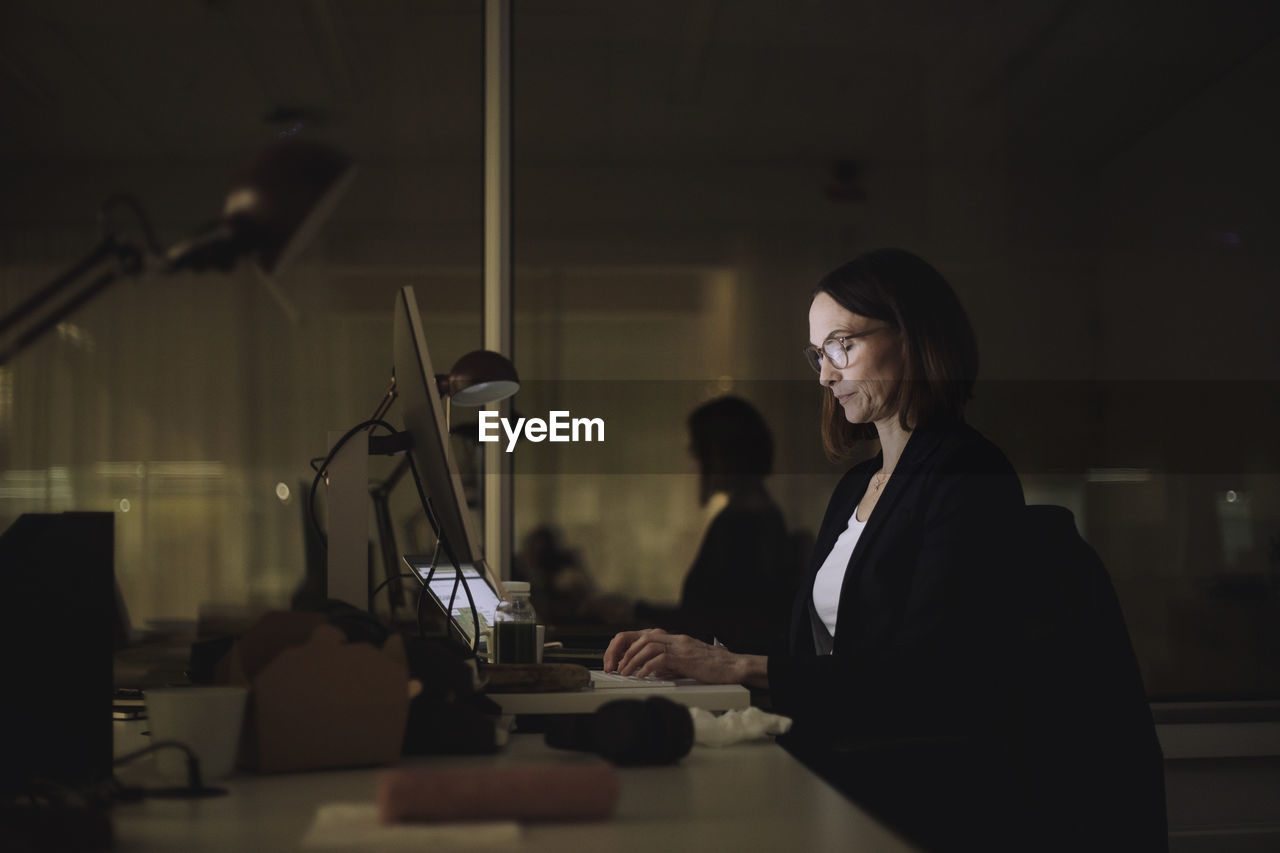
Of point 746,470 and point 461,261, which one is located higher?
point 461,261

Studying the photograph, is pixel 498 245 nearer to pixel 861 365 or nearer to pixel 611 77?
pixel 611 77

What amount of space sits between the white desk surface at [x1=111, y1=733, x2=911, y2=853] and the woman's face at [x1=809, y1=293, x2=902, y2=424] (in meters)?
1.04

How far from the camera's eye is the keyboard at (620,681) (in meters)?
1.52

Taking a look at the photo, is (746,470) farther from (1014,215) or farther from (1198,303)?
(1198,303)

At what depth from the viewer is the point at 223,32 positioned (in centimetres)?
309

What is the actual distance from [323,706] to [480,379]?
0.92 metres

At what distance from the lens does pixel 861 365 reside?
80.0 inches

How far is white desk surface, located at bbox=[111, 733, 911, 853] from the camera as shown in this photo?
816 millimetres

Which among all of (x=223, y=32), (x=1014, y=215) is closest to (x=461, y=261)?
(x=223, y=32)

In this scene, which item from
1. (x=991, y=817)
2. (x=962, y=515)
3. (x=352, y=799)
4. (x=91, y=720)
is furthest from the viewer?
(x=962, y=515)

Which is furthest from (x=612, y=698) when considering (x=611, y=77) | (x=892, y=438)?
(x=611, y=77)

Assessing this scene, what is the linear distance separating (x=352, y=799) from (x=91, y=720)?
33 cm

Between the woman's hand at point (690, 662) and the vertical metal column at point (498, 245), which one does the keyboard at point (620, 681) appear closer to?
the woman's hand at point (690, 662)

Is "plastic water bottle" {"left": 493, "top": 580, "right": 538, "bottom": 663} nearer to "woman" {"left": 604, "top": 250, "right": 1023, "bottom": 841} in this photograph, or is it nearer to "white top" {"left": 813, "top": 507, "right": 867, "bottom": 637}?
"woman" {"left": 604, "top": 250, "right": 1023, "bottom": 841}
